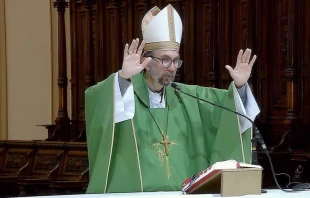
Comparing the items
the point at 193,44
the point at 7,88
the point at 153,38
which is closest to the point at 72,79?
the point at 7,88

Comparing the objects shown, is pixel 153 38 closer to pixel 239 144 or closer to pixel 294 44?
pixel 239 144

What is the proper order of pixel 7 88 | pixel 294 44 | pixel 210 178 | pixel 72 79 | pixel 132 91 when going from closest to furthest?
pixel 210 178 → pixel 132 91 → pixel 294 44 → pixel 72 79 → pixel 7 88

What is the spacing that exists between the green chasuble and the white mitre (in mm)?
254

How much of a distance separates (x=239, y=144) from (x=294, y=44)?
311cm

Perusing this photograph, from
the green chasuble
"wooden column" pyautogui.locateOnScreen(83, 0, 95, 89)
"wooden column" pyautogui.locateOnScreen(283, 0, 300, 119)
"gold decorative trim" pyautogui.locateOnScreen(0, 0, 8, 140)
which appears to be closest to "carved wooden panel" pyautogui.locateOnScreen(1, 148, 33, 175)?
"wooden column" pyautogui.locateOnScreen(83, 0, 95, 89)

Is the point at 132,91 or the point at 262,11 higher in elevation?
the point at 262,11

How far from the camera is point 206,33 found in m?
8.25

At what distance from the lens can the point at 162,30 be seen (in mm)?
4211

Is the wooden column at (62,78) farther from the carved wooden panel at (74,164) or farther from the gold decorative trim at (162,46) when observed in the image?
the gold decorative trim at (162,46)

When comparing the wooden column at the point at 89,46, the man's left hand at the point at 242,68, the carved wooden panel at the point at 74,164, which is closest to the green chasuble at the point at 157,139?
the man's left hand at the point at 242,68

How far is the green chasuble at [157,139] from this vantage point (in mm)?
3934

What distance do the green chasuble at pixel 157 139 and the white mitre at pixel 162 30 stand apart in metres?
0.25

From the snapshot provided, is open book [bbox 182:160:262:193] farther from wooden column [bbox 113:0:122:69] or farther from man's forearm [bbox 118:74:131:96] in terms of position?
wooden column [bbox 113:0:122:69]

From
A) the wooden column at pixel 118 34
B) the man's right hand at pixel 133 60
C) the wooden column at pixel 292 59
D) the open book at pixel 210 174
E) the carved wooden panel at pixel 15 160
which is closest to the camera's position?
the open book at pixel 210 174
